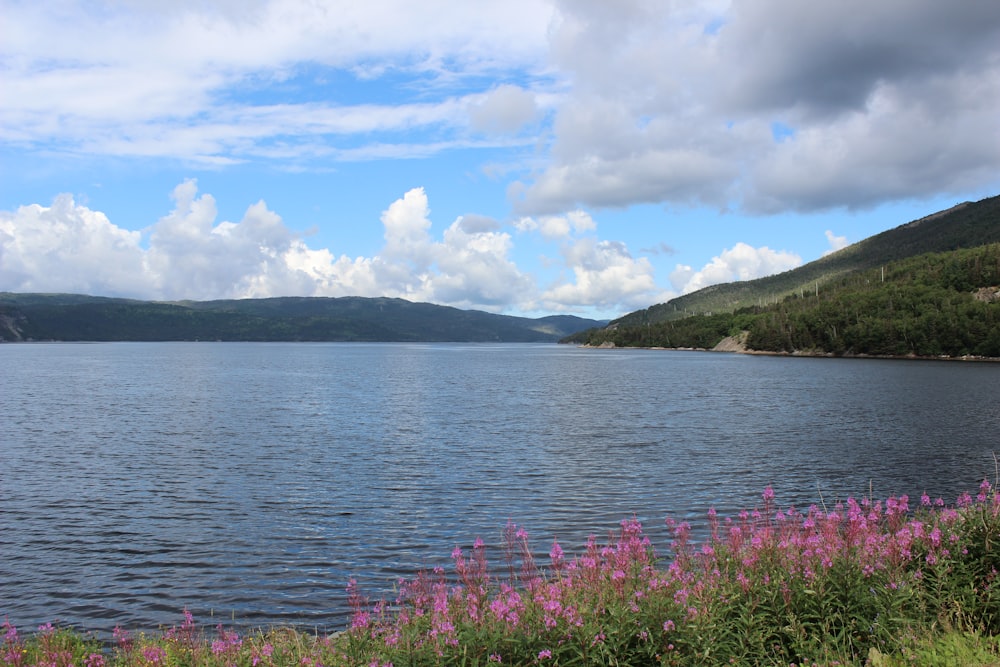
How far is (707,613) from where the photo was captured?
10062 mm

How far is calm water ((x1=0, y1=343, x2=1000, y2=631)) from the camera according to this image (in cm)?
2164

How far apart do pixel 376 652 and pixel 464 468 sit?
30.1 meters

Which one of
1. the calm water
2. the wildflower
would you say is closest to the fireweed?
the wildflower

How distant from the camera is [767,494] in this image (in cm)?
1327

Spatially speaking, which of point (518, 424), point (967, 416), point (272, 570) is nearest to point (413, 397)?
point (518, 424)

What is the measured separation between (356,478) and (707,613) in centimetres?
2949

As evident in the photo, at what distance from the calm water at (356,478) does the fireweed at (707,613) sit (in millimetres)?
8035

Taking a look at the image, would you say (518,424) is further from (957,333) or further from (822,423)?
(957,333)

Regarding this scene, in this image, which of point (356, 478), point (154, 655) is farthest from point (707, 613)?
point (356, 478)

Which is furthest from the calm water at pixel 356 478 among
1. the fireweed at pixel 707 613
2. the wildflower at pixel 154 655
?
the fireweed at pixel 707 613

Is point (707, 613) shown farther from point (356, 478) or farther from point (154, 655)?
point (356, 478)

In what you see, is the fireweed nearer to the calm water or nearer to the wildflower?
the wildflower

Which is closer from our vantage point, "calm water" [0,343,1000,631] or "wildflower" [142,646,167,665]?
"wildflower" [142,646,167,665]

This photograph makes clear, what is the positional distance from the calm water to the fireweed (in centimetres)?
804
